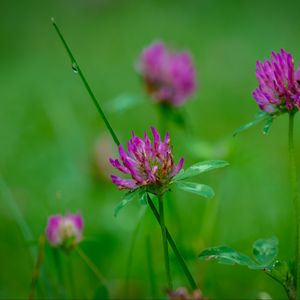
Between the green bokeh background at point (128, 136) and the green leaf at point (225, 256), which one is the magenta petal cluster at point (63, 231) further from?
the green leaf at point (225, 256)

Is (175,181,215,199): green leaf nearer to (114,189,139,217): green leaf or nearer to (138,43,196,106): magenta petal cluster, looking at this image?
(114,189,139,217): green leaf

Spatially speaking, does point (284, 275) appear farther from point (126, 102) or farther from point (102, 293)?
point (126, 102)

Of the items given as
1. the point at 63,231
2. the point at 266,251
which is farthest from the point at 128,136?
the point at 266,251

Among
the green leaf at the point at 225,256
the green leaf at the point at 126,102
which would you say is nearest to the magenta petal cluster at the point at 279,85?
the green leaf at the point at 225,256

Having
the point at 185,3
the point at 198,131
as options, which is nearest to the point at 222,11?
the point at 185,3

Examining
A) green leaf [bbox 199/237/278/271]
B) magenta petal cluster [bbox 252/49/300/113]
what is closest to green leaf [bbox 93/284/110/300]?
green leaf [bbox 199/237/278/271]
